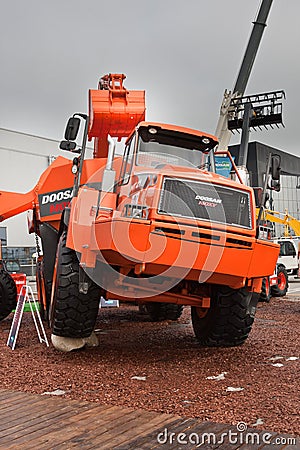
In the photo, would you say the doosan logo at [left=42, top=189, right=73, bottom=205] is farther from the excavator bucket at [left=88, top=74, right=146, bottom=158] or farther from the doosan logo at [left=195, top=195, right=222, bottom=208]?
the doosan logo at [left=195, top=195, right=222, bottom=208]

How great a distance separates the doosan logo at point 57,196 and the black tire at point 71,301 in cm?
196

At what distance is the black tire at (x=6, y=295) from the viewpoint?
1013 cm

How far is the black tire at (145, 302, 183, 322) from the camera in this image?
33.6 feet

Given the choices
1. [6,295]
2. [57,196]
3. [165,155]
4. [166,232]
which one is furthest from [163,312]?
[166,232]

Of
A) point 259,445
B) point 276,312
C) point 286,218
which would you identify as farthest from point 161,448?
point 286,218

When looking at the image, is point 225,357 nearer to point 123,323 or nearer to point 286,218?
point 123,323

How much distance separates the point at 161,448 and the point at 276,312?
30.2ft

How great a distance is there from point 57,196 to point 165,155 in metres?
2.44

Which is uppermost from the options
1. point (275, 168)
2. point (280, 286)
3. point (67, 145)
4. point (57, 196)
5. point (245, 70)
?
point (245, 70)

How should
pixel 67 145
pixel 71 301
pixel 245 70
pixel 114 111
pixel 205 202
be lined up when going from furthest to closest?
pixel 245 70 → pixel 114 111 → pixel 67 145 → pixel 71 301 → pixel 205 202

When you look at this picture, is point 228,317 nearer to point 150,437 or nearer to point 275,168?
point 275,168

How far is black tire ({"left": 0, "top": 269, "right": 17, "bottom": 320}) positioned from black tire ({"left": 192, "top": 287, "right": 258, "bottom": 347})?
168 inches

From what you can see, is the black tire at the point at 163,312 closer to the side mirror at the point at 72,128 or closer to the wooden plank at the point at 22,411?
the side mirror at the point at 72,128

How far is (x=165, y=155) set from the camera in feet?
22.1
